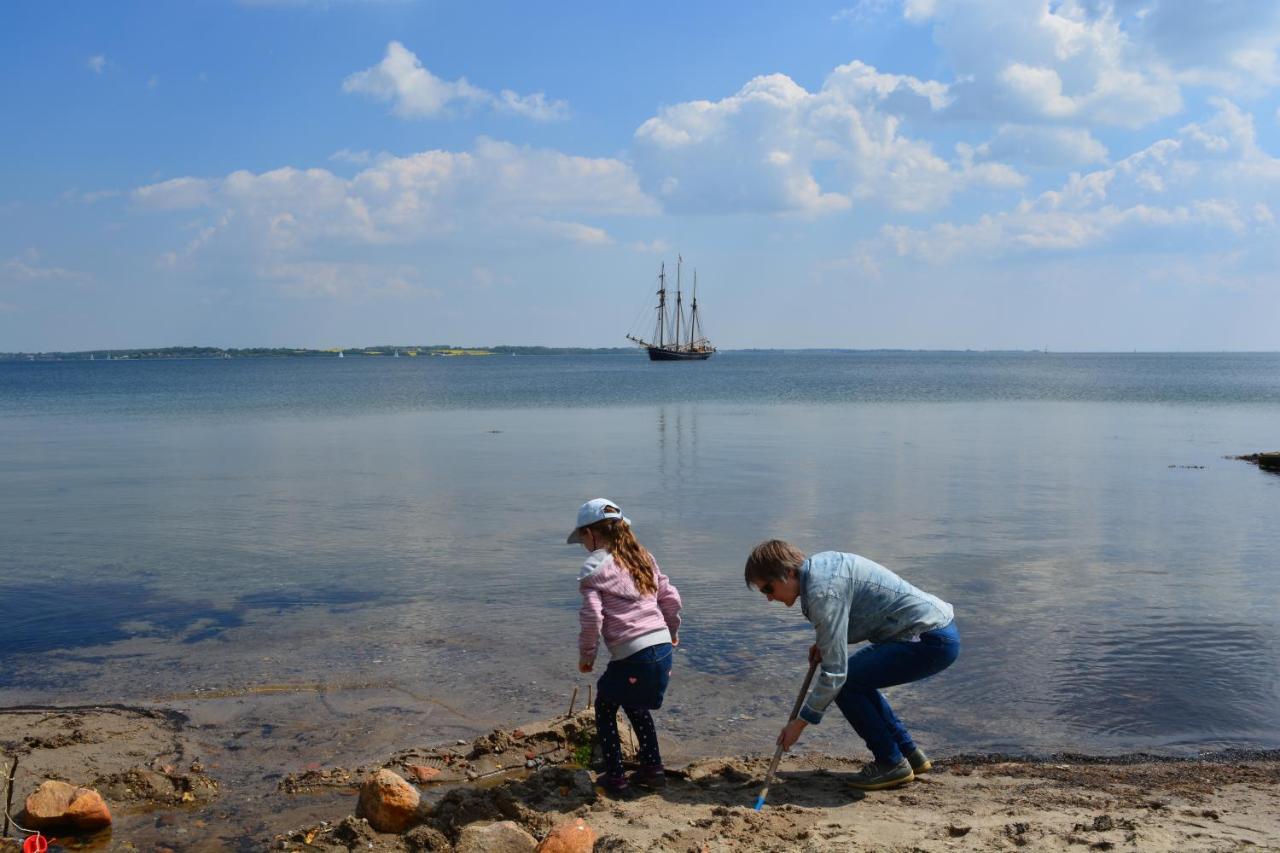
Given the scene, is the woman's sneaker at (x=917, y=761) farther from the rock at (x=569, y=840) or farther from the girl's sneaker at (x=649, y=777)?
the rock at (x=569, y=840)

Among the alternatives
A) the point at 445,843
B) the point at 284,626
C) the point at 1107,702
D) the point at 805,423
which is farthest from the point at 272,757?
the point at 805,423

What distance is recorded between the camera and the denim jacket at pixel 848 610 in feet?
18.1

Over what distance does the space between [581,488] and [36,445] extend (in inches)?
817

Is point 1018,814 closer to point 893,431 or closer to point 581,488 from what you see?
point 581,488

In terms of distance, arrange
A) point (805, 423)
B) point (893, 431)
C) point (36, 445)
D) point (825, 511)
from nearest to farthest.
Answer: point (825, 511) < point (36, 445) < point (893, 431) < point (805, 423)

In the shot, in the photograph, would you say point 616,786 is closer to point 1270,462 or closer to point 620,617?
point 620,617

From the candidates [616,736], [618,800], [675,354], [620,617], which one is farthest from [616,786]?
[675,354]

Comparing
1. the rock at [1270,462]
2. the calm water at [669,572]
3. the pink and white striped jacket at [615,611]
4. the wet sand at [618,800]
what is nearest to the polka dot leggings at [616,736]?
the wet sand at [618,800]

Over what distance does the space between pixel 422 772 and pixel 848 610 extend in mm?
2885

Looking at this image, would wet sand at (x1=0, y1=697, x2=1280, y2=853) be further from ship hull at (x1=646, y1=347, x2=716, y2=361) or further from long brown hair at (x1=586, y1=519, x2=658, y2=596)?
ship hull at (x1=646, y1=347, x2=716, y2=361)

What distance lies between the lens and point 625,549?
233 inches

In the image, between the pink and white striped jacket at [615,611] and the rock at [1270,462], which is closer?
the pink and white striped jacket at [615,611]

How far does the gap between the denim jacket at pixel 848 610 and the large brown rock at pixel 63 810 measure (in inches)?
153

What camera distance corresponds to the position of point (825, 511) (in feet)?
57.5
